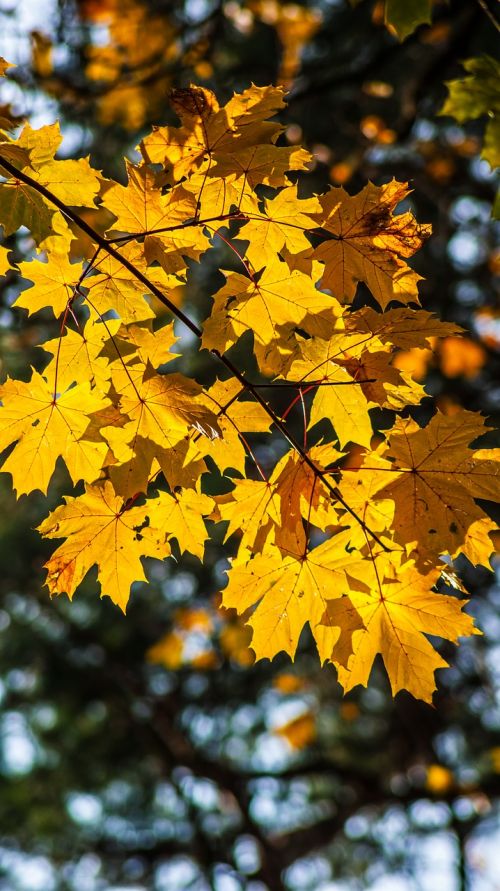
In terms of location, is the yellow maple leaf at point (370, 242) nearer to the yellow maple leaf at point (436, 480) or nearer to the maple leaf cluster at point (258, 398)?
the maple leaf cluster at point (258, 398)

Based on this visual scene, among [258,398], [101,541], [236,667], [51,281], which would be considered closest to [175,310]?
[258,398]

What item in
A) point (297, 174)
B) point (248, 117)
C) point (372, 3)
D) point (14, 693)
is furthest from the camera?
point (14, 693)

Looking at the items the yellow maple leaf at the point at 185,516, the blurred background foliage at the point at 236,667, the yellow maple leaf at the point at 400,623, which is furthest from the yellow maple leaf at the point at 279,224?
the blurred background foliage at the point at 236,667

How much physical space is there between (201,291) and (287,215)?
431 cm

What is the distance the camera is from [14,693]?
7219 mm

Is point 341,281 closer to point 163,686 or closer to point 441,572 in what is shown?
point 441,572

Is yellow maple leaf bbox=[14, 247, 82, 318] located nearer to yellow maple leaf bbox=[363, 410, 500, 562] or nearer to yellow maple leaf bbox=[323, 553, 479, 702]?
yellow maple leaf bbox=[363, 410, 500, 562]

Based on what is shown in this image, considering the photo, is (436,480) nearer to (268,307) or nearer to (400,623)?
(400,623)

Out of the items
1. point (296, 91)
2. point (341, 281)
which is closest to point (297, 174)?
point (296, 91)

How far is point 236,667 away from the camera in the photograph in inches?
292

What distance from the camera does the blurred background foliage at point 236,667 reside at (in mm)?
5117

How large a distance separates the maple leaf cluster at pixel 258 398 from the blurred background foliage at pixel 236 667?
331 centimetres

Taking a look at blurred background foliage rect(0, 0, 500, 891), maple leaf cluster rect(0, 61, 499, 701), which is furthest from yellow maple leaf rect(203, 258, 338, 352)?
blurred background foliage rect(0, 0, 500, 891)

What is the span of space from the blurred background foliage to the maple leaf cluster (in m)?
3.31
